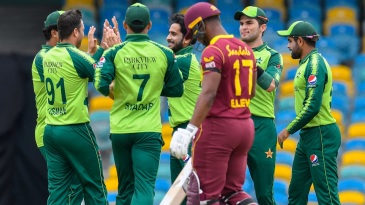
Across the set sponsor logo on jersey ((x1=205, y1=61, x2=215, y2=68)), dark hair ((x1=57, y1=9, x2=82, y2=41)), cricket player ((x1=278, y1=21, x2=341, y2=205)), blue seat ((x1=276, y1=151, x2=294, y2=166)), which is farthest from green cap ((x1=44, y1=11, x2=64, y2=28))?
blue seat ((x1=276, y1=151, x2=294, y2=166))

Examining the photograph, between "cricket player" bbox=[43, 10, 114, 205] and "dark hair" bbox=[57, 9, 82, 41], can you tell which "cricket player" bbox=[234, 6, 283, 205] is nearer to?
"cricket player" bbox=[43, 10, 114, 205]

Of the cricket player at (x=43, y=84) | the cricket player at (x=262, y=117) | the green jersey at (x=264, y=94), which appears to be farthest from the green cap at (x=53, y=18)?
the green jersey at (x=264, y=94)

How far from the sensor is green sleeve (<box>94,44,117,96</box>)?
9539mm

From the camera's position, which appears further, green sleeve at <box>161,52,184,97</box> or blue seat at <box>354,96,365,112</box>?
blue seat at <box>354,96,365,112</box>

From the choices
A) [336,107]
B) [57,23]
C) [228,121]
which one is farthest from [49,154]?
[336,107]

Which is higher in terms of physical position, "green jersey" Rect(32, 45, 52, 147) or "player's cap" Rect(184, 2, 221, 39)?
"player's cap" Rect(184, 2, 221, 39)

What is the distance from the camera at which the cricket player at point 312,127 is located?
34.3 feet

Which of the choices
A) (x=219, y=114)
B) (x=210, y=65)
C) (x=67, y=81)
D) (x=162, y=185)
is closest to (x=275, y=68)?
(x=219, y=114)

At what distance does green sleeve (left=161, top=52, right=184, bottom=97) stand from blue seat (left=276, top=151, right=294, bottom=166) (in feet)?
15.4

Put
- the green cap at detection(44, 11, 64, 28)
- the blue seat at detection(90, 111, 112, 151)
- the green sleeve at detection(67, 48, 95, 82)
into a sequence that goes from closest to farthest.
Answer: the green sleeve at detection(67, 48, 95, 82) → the green cap at detection(44, 11, 64, 28) → the blue seat at detection(90, 111, 112, 151)

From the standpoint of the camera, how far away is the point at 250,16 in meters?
10.7

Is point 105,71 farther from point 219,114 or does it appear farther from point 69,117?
point 219,114

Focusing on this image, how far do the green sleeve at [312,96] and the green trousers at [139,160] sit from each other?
4.87ft

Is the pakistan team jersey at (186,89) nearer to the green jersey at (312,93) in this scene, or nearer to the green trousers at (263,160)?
the green trousers at (263,160)
